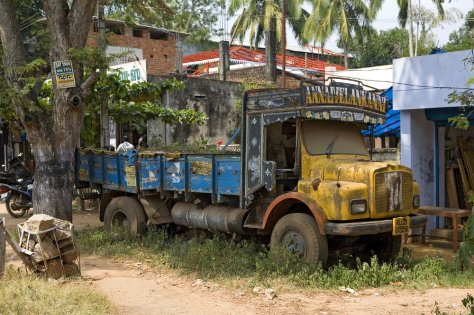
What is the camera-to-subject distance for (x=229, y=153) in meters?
8.77

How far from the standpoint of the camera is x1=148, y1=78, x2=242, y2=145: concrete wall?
770 inches

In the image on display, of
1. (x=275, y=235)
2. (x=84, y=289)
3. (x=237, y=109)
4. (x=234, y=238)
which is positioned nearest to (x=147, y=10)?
(x=234, y=238)

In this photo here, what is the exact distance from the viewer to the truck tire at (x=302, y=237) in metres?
7.39

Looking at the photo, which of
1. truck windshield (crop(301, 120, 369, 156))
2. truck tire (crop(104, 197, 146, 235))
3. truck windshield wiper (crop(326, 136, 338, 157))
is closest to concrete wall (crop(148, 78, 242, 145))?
truck tire (crop(104, 197, 146, 235))

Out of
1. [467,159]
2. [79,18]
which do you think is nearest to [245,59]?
[467,159]

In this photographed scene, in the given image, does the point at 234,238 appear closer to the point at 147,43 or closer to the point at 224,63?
the point at 224,63

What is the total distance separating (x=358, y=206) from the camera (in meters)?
7.27

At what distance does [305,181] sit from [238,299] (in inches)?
76.6

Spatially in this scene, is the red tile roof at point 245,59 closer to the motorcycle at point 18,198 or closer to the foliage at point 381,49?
the foliage at point 381,49

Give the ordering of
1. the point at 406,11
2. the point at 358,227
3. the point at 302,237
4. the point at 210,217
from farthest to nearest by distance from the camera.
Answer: the point at 406,11 → the point at 210,217 → the point at 302,237 → the point at 358,227

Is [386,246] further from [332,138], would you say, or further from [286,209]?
[332,138]

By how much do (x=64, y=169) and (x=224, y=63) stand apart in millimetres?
15681

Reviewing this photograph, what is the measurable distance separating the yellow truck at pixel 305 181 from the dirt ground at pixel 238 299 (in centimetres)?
86

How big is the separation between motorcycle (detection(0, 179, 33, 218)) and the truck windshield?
28.2ft
